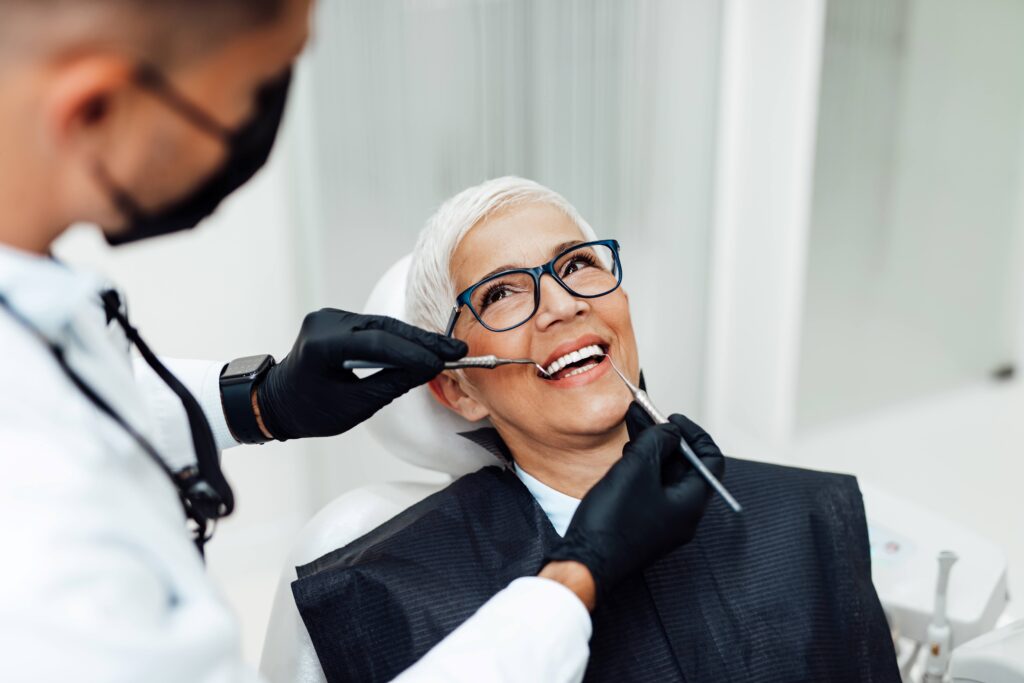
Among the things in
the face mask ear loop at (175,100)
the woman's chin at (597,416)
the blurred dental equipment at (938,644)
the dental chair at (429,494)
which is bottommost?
the blurred dental equipment at (938,644)

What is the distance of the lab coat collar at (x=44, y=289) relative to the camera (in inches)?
25.5

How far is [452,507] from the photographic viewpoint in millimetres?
1319

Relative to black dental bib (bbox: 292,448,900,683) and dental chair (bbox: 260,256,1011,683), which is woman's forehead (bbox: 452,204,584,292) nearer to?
dental chair (bbox: 260,256,1011,683)

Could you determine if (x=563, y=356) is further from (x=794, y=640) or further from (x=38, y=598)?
(x=38, y=598)

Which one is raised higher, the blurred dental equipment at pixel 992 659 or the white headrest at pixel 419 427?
the white headrest at pixel 419 427

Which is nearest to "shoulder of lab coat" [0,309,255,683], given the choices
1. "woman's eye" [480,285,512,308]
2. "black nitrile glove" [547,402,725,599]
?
"black nitrile glove" [547,402,725,599]

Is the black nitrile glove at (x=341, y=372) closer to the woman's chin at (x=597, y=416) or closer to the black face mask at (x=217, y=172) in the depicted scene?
the woman's chin at (x=597, y=416)

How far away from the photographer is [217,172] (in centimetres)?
72

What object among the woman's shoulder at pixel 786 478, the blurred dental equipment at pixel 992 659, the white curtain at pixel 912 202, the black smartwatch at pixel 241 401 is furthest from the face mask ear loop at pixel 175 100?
the white curtain at pixel 912 202

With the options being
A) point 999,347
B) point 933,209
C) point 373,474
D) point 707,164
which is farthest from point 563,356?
point 999,347

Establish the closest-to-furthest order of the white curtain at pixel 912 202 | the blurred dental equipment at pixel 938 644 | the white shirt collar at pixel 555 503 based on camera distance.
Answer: the white shirt collar at pixel 555 503
the blurred dental equipment at pixel 938 644
the white curtain at pixel 912 202

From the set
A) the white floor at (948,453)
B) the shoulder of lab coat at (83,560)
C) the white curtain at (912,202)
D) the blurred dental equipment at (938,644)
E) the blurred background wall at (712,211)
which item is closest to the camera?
the shoulder of lab coat at (83,560)

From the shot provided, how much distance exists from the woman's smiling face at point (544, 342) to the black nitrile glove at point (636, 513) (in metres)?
0.19

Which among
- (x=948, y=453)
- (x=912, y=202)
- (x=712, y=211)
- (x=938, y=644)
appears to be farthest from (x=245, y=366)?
(x=948, y=453)
